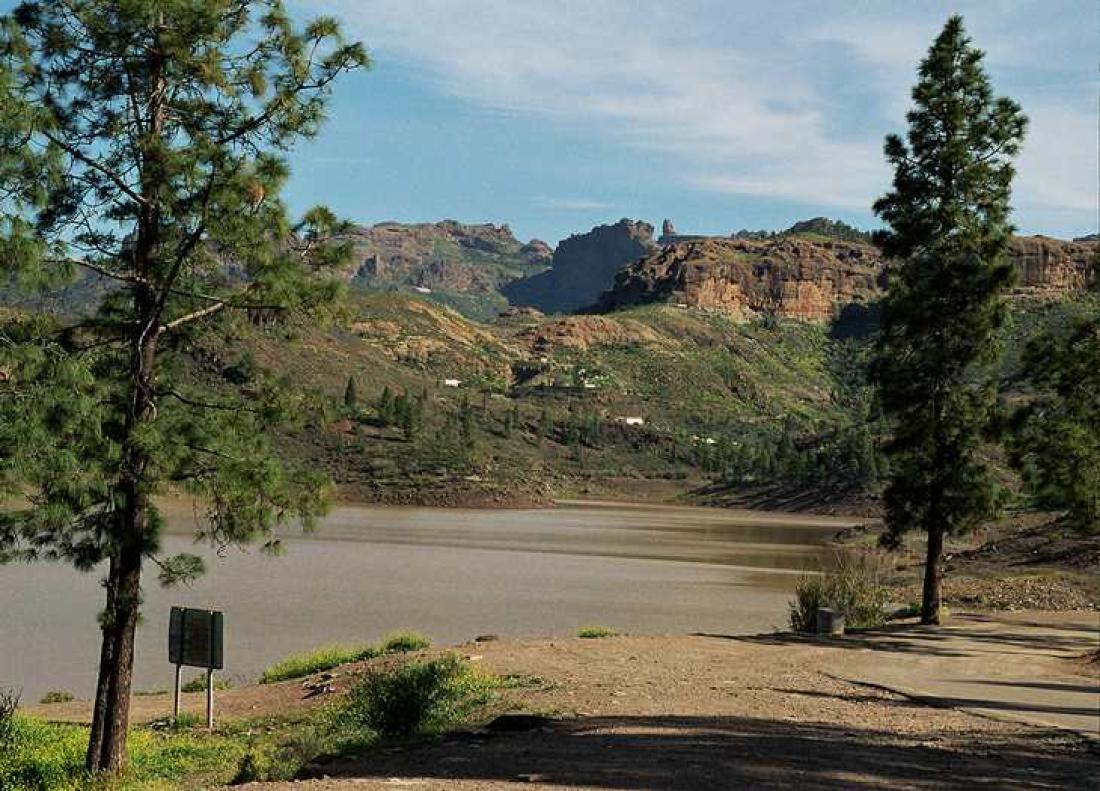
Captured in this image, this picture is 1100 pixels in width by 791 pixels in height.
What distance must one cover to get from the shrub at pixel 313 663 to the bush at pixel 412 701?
4144mm

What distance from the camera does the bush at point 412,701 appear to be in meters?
12.7

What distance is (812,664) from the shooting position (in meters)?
18.4

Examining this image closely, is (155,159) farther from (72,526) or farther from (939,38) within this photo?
(939,38)

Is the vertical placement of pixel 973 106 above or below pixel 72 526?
above

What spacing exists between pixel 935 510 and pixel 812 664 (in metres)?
7.29

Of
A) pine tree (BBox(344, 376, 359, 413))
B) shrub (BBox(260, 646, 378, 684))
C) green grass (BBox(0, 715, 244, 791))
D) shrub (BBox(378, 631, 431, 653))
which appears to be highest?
pine tree (BBox(344, 376, 359, 413))

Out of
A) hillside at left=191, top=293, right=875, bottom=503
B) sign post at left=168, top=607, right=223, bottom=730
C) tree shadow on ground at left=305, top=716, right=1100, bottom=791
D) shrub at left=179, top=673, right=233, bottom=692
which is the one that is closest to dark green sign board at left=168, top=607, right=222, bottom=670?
sign post at left=168, top=607, right=223, bottom=730

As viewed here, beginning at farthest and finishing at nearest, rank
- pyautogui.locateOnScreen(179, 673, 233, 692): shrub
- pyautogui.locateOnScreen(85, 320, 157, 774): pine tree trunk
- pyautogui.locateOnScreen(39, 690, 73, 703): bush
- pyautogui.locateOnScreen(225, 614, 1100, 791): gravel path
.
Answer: pyautogui.locateOnScreen(179, 673, 233, 692): shrub < pyautogui.locateOnScreen(39, 690, 73, 703): bush < pyautogui.locateOnScreen(85, 320, 157, 774): pine tree trunk < pyautogui.locateOnScreen(225, 614, 1100, 791): gravel path

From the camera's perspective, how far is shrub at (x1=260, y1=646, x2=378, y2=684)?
784 inches

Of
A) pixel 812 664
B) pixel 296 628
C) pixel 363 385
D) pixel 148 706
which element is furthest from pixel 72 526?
pixel 363 385

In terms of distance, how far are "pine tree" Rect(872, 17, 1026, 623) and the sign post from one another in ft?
49.3

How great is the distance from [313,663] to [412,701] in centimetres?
794

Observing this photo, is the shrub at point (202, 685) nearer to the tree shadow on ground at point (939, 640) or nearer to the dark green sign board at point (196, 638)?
the dark green sign board at point (196, 638)

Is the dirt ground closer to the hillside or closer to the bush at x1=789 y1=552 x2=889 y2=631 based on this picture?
the bush at x1=789 y1=552 x2=889 y2=631
